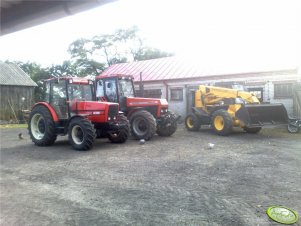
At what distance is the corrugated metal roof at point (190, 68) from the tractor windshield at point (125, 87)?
747 centimetres

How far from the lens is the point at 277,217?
3922 mm

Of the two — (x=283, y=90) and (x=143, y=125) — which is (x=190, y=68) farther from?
(x=143, y=125)

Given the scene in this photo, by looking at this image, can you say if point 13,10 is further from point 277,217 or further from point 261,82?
point 261,82

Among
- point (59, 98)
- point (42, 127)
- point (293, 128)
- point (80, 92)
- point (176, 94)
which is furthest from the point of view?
point (176, 94)

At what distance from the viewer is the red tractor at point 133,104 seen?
11.2 m

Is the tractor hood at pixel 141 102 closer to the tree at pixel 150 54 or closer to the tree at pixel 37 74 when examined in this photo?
the tree at pixel 37 74

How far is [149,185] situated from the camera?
541 centimetres

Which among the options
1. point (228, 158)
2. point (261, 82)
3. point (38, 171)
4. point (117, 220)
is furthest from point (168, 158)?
point (261, 82)

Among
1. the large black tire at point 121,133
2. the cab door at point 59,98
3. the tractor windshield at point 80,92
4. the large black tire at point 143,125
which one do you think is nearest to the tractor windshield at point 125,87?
the large black tire at point 143,125

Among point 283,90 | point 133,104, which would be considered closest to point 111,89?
point 133,104

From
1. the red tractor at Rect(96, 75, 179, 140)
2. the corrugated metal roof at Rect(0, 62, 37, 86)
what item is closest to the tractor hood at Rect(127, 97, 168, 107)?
the red tractor at Rect(96, 75, 179, 140)

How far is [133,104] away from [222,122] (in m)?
3.72

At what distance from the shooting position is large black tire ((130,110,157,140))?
420 inches

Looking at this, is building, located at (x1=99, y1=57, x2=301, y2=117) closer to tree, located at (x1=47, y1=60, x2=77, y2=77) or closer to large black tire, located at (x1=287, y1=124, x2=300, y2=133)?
large black tire, located at (x1=287, y1=124, x2=300, y2=133)
